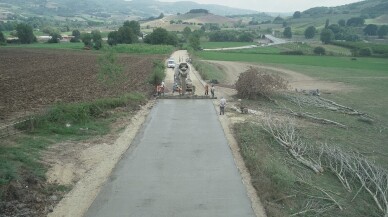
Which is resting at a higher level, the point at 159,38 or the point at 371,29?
the point at 371,29

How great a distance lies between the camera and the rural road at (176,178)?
12.2 m

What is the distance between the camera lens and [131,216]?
1170cm

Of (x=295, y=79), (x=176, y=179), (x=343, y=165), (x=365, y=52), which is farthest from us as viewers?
(x=365, y=52)

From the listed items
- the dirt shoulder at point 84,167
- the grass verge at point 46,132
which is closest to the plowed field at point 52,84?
the grass verge at point 46,132

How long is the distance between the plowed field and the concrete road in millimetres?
9913

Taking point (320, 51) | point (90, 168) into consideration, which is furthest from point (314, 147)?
point (320, 51)

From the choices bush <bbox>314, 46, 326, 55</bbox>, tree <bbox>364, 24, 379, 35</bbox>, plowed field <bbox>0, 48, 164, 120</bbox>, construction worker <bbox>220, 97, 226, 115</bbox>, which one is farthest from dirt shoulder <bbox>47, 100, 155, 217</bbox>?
tree <bbox>364, 24, 379, 35</bbox>

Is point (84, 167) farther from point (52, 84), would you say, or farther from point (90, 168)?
point (52, 84)

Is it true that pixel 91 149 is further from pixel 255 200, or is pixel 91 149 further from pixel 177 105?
pixel 177 105

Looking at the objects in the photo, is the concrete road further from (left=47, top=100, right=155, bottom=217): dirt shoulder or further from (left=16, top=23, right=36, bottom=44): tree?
(left=16, top=23, right=36, bottom=44): tree

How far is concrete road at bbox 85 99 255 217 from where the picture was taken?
1218 centimetres

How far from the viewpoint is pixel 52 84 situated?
118 feet

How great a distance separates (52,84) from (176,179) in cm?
2528

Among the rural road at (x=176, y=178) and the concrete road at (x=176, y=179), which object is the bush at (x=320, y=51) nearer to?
the rural road at (x=176, y=178)
